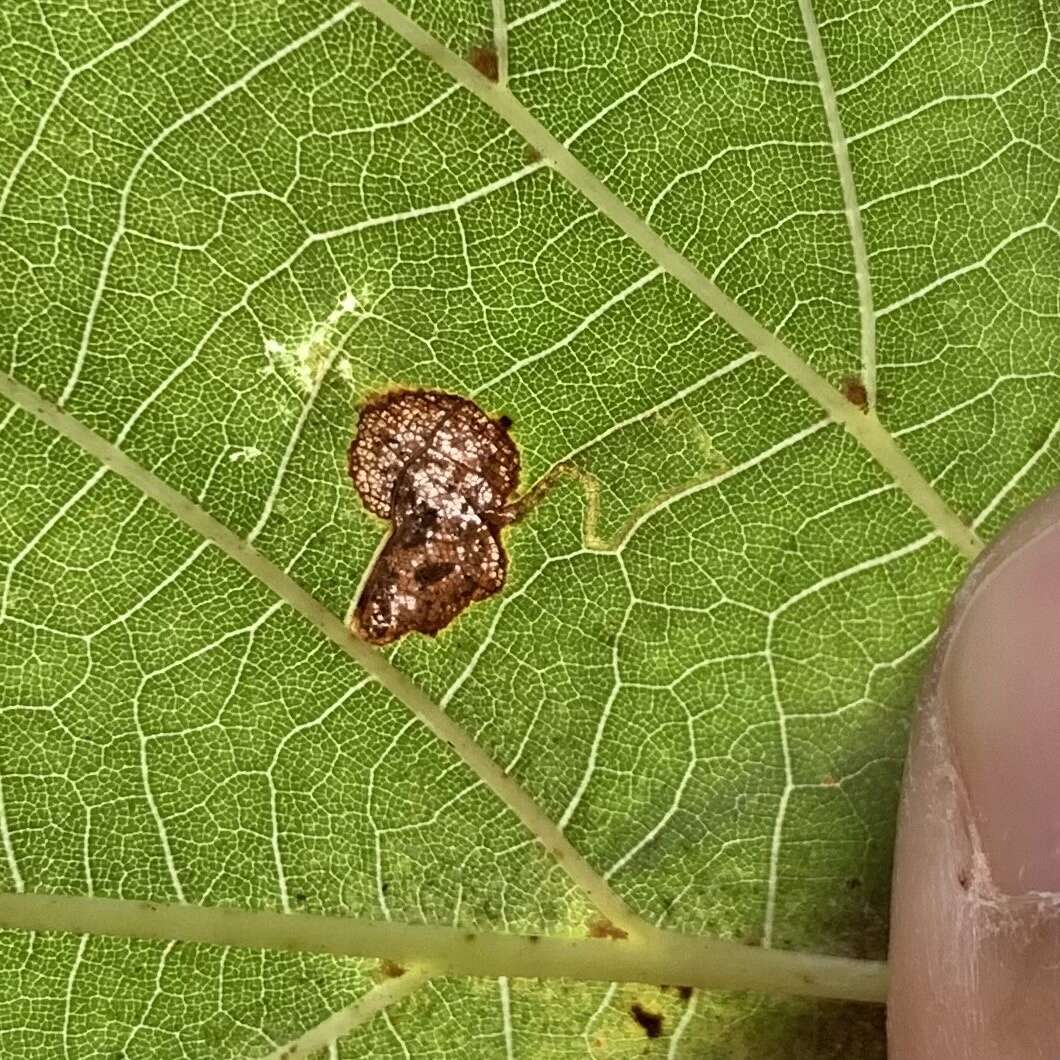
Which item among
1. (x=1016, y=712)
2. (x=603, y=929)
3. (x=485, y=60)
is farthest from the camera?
(x=603, y=929)

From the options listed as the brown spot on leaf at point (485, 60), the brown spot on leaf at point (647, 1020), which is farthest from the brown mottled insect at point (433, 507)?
the brown spot on leaf at point (647, 1020)

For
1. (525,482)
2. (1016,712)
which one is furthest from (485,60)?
(1016,712)

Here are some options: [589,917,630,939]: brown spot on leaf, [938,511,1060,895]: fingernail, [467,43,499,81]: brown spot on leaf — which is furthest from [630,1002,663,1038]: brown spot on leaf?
[467,43,499,81]: brown spot on leaf

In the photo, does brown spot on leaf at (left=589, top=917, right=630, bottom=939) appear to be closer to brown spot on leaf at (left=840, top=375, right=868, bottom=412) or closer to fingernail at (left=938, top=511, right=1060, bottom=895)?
fingernail at (left=938, top=511, right=1060, bottom=895)

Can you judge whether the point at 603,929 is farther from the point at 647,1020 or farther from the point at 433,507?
the point at 433,507

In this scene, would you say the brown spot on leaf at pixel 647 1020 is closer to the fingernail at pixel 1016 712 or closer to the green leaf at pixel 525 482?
the green leaf at pixel 525 482

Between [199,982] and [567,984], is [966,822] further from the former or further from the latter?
[199,982]
